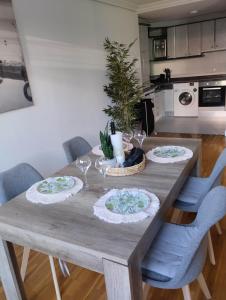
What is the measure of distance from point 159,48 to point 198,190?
16.6 ft

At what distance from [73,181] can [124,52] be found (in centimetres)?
269

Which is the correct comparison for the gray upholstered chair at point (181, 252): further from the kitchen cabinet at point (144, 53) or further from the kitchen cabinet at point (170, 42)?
the kitchen cabinet at point (170, 42)

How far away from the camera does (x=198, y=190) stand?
1852 mm

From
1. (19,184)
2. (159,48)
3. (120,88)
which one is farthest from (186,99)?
(19,184)

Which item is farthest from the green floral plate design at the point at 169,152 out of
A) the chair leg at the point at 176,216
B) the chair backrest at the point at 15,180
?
the chair backrest at the point at 15,180

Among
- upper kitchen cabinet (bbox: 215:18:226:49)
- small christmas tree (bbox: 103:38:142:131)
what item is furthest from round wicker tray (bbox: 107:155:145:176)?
upper kitchen cabinet (bbox: 215:18:226:49)

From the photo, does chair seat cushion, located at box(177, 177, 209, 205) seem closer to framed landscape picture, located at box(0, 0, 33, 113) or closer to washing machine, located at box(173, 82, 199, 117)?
framed landscape picture, located at box(0, 0, 33, 113)

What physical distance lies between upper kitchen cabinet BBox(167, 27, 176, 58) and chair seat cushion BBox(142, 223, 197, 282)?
5357 millimetres

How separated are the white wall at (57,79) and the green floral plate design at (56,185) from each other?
984mm

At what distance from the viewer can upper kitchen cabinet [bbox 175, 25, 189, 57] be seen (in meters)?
5.64

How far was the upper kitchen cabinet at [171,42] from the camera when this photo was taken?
18.9 feet

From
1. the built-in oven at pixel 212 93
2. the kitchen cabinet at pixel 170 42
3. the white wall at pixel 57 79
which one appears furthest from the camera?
the kitchen cabinet at pixel 170 42

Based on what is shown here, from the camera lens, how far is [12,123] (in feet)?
7.78

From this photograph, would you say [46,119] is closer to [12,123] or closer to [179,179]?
[12,123]
